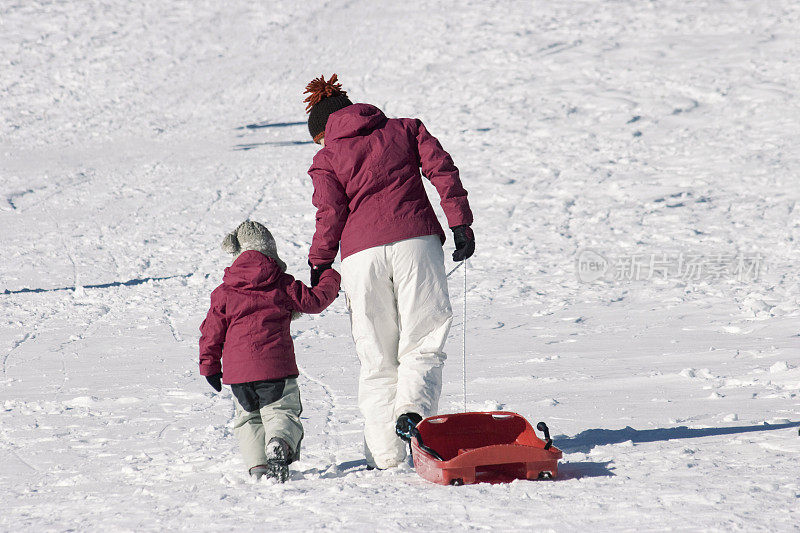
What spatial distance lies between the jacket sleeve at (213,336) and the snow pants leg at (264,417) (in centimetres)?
13

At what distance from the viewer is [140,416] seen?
15.5 feet

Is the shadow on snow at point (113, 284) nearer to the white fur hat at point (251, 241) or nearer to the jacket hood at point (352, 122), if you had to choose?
the white fur hat at point (251, 241)

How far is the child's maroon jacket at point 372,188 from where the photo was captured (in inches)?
141

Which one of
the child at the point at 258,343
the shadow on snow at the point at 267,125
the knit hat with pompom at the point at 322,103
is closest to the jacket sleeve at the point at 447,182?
the knit hat with pompom at the point at 322,103

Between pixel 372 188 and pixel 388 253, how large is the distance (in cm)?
27

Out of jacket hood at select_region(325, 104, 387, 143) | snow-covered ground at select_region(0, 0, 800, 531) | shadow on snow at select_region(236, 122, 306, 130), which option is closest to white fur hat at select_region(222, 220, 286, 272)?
jacket hood at select_region(325, 104, 387, 143)

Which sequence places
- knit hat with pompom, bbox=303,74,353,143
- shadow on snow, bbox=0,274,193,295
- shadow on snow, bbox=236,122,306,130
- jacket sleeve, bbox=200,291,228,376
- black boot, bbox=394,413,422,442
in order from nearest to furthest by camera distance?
black boot, bbox=394,413,422,442 < jacket sleeve, bbox=200,291,228,376 < knit hat with pompom, bbox=303,74,353,143 < shadow on snow, bbox=0,274,193,295 < shadow on snow, bbox=236,122,306,130

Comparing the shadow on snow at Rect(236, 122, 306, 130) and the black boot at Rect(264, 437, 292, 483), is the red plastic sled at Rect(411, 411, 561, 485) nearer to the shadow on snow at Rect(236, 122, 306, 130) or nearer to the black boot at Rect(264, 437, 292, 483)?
the black boot at Rect(264, 437, 292, 483)

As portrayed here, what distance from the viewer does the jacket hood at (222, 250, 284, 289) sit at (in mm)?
3592

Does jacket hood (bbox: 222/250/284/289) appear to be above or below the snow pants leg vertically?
above

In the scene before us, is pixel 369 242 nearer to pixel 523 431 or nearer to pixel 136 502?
pixel 523 431

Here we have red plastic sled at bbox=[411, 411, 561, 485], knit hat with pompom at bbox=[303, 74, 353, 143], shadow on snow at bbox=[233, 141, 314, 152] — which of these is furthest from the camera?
shadow on snow at bbox=[233, 141, 314, 152]

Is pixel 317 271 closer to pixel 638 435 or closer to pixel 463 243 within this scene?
pixel 463 243

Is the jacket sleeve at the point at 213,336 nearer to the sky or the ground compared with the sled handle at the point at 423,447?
nearer to the sky
